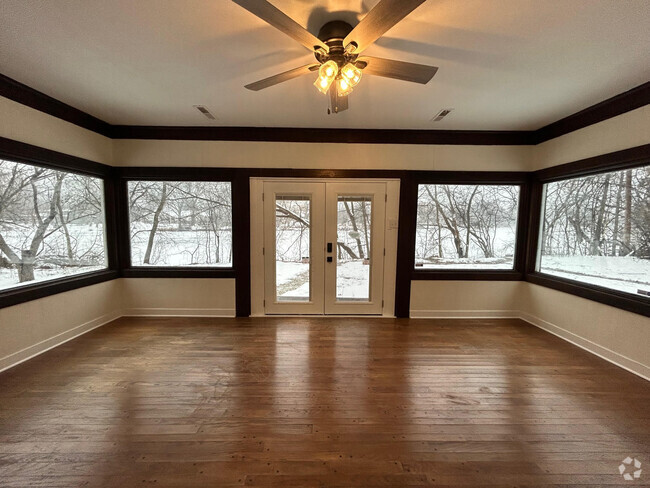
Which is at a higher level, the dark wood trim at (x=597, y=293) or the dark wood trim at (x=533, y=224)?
the dark wood trim at (x=533, y=224)

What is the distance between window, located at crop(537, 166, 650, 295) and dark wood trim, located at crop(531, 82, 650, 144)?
24.1 inches

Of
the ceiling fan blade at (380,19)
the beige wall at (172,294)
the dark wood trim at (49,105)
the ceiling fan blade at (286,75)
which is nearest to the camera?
the ceiling fan blade at (380,19)

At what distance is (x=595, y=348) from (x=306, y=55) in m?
4.23

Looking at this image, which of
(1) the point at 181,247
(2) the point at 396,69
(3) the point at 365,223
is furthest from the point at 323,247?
(2) the point at 396,69

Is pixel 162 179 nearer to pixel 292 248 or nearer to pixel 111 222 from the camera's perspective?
pixel 111 222

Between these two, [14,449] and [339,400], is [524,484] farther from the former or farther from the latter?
[14,449]

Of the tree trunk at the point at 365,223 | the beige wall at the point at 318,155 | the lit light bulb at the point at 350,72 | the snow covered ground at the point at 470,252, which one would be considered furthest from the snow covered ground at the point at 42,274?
the snow covered ground at the point at 470,252

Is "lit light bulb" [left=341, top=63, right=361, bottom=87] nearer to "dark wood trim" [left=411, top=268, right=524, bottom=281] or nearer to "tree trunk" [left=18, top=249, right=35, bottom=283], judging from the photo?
"dark wood trim" [left=411, top=268, right=524, bottom=281]

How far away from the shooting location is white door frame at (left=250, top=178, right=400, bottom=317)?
12.0 ft

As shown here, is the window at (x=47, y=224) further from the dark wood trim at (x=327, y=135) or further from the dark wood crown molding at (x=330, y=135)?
the dark wood trim at (x=327, y=135)

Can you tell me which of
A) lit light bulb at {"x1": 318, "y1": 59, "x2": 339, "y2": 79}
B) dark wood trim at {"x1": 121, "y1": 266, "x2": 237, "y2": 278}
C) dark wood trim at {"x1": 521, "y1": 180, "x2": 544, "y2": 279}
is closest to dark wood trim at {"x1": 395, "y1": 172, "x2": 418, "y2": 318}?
dark wood trim at {"x1": 521, "y1": 180, "x2": 544, "y2": 279}

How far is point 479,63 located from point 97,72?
10.8 feet

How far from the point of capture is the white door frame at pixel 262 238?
12.0ft

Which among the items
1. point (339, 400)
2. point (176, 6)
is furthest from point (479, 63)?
point (339, 400)
